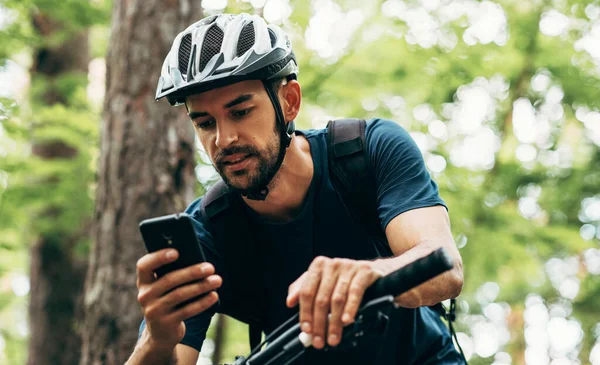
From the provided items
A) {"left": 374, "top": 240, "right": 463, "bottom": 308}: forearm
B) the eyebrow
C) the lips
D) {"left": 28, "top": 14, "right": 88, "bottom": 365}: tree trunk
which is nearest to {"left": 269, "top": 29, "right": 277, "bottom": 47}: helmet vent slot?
the eyebrow

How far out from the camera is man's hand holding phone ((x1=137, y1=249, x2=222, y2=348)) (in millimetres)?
2287

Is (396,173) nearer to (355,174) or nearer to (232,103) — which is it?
(355,174)

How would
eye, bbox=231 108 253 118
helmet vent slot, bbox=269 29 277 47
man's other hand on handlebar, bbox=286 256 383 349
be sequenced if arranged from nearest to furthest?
man's other hand on handlebar, bbox=286 256 383 349
eye, bbox=231 108 253 118
helmet vent slot, bbox=269 29 277 47

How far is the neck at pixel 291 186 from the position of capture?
360cm

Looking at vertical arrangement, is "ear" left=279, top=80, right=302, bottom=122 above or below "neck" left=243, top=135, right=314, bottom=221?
above

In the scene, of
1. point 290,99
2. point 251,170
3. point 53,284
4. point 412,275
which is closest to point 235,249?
point 251,170

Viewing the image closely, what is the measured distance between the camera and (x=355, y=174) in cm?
334

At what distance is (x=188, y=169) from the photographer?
563 centimetres

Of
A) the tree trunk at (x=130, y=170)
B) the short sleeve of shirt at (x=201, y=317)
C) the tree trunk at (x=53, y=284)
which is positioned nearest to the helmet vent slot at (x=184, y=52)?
the short sleeve of shirt at (x=201, y=317)

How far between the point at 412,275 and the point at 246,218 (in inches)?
71.5

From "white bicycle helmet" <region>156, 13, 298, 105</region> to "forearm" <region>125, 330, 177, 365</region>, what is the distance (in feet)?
3.79

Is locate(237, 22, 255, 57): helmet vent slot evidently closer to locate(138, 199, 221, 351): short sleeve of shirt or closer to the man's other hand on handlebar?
locate(138, 199, 221, 351): short sleeve of shirt

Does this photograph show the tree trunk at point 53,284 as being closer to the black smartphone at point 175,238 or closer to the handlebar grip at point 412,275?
the black smartphone at point 175,238

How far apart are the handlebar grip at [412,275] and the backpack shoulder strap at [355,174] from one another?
1.42 meters
